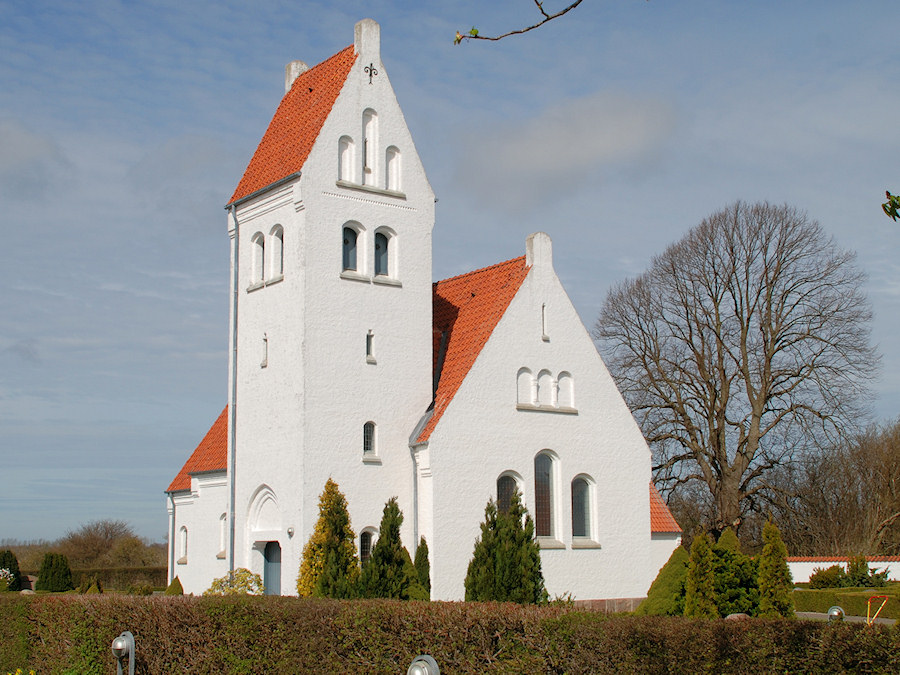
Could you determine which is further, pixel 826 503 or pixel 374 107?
pixel 826 503

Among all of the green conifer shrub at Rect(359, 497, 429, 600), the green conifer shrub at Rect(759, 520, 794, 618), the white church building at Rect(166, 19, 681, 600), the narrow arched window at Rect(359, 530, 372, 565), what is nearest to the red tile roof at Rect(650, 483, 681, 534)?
the white church building at Rect(166, 19, 681, 600)

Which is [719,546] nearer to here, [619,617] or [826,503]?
[619,617]

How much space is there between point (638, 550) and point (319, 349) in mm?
10575

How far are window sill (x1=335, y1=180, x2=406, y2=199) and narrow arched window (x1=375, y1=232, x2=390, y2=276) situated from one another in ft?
3.48

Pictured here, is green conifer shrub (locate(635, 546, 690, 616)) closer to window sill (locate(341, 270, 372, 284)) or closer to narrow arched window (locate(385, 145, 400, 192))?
window sill (locate(341, 270, 372, 284))

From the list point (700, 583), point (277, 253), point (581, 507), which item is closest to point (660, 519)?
→ point (581, 507)

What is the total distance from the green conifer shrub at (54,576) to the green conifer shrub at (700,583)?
25.3 metres

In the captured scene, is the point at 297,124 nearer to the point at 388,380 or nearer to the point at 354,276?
the point at 354,276

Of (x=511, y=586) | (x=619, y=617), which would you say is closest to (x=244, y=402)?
(x=511, y=586)

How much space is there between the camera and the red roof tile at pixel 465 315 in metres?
25.9

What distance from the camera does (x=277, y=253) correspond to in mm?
26109

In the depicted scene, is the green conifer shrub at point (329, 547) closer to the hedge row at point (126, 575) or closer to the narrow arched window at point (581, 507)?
the narrow arched window at point (581, 507)

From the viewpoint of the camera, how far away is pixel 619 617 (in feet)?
37.6

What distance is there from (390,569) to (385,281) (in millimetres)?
7677
